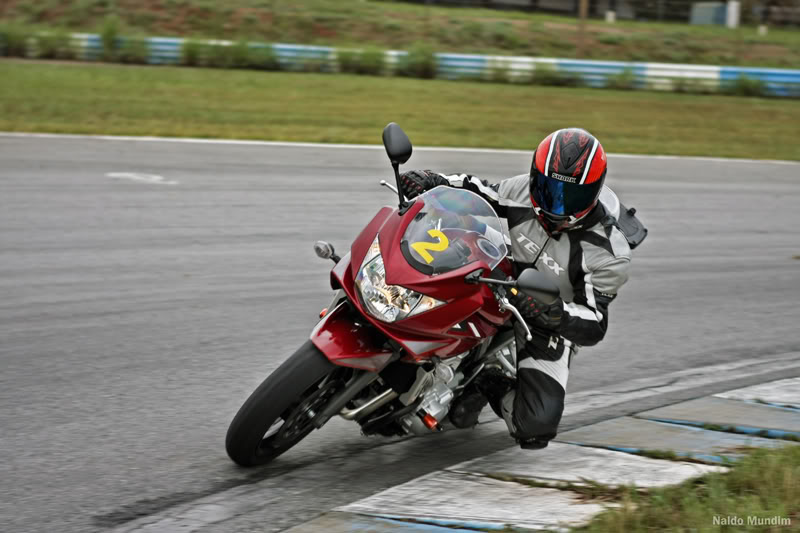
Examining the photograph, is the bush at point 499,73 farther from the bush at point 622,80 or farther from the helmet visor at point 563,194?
the helmet visor at point 563,194

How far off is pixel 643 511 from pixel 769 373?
2812 mm

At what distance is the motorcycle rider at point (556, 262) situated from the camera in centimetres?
433

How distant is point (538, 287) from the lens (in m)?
3.67

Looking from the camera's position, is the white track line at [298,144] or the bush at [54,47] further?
the bush at [54,47]

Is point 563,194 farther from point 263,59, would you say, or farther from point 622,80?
point 622,80

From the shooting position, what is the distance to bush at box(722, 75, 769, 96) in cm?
2227

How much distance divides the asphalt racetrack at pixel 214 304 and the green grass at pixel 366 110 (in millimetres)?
1796

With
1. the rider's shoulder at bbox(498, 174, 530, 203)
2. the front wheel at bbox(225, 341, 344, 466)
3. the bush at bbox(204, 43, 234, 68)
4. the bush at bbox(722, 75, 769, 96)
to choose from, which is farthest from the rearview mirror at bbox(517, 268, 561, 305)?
the bush at bbox(722, 75, 769, 96)

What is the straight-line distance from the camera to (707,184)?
12336 mm

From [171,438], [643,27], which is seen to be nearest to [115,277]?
[171,438]

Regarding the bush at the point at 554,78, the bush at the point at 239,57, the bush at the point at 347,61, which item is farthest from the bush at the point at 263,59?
the bush at the point at 554,78

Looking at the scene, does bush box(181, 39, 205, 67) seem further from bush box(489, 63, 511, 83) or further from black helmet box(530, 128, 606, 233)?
black helmet box(530, 128, 606, 233)

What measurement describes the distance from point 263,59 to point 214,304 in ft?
52.6

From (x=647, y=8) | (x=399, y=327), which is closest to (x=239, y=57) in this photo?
(x=647, y=8)
